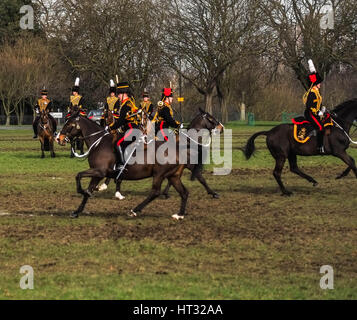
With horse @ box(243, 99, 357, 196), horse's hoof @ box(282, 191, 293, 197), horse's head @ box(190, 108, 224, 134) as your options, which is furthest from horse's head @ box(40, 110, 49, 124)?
horse's hoof @ box(282, 191, 293, 197)

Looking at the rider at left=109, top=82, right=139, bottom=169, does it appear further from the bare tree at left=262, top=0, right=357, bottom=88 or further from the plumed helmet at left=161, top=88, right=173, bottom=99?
the bare tree at left=262, top=0, right=357, bottom=88

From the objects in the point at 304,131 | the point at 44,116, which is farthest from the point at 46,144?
the point at 304,131

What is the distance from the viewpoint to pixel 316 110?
17.3 meters

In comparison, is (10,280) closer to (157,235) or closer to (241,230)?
(157,235)

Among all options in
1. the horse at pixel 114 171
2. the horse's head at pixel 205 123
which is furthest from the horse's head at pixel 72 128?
the horse's head at pixel 205 123

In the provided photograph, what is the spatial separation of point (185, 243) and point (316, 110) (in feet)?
24.7

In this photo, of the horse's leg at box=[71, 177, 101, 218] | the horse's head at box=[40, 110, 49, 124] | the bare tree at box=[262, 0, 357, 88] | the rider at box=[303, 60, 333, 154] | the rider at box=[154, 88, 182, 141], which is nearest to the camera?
the horse's leg at box=[71, 177, 101, 218]

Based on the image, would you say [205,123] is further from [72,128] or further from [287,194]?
[72,128]

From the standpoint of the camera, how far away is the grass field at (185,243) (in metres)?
8.26

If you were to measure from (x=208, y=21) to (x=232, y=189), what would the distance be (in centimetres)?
4038

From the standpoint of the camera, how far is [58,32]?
60594 millimetres

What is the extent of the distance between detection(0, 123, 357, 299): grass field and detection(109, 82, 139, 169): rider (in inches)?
51.6

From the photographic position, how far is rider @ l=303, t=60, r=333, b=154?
17234 mm

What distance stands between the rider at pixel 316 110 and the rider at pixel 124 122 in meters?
4.88
